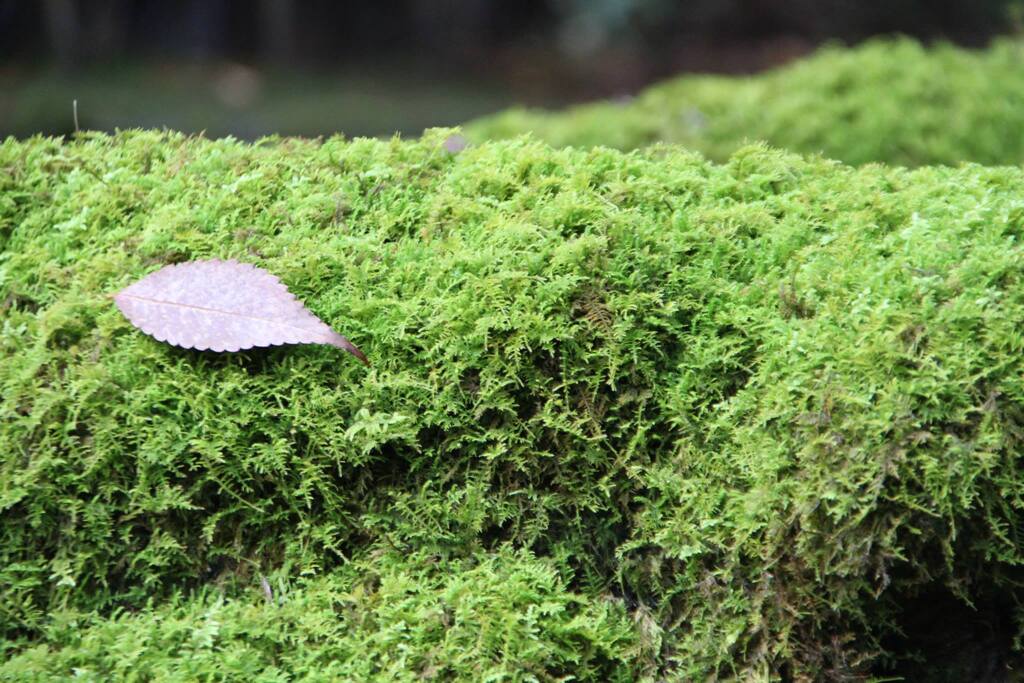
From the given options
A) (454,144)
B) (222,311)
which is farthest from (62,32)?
(222,311)

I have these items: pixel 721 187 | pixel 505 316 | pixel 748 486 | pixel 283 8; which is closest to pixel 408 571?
pixel 505 316

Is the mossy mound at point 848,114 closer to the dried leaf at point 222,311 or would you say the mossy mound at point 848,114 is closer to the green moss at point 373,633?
the dried leaf at point 222,311

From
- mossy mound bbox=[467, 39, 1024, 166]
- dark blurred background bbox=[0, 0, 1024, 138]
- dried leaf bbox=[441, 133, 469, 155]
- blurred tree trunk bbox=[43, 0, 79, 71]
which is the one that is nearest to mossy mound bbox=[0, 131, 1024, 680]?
dried leaf bbox=[441, 133, 469, 155]

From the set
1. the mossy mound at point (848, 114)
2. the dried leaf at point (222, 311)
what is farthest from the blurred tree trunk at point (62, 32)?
the dried leaf at point (222, 311)

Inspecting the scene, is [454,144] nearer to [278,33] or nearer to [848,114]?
[848,114]

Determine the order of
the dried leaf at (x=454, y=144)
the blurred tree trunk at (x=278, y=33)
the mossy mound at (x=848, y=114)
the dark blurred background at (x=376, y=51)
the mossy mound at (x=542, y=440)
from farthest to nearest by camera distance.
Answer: the blurred tree trunk at (x=278, y=33) < the dark blurred background at (x=376, y=51) < the mossy mound at (x=848, y=114) < the dried leaf at (x=454, y=144) < the mossy mound at (x=542, y=440)

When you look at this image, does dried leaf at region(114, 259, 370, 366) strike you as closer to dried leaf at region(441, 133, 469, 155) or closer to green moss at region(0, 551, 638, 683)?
green moss at region(0, 551, 638, 683)
